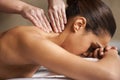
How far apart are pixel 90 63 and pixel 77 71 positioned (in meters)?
0.05

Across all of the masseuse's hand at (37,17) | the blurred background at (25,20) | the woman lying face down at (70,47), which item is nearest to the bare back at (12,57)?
the woman lying face down at (70,47)

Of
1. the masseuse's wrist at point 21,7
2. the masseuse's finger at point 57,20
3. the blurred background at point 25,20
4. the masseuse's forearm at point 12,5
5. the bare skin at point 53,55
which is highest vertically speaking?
the blurred background at point 25,20

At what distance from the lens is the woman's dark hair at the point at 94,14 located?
1110 mm

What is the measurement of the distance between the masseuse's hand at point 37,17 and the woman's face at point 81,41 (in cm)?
11

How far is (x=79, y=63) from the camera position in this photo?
3.02 ft

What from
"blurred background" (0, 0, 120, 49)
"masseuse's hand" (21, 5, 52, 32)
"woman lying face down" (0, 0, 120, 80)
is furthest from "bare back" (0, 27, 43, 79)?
"blurred background" (0, 0, 120, 49)

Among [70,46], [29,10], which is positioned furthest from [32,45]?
[29,10]

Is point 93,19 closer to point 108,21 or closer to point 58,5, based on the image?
point 108,21

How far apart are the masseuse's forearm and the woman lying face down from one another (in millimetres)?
219

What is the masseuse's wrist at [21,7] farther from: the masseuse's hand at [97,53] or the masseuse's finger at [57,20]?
the masseuse's hand at [97,53]

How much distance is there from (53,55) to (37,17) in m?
0.32

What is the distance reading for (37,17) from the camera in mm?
1199

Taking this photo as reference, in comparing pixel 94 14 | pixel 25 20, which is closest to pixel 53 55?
pixel 94 14

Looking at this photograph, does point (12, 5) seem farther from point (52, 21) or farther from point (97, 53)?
point (97, 53)
